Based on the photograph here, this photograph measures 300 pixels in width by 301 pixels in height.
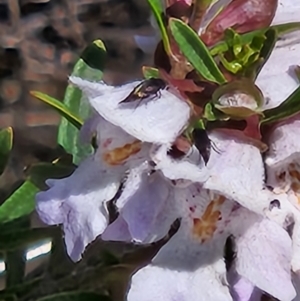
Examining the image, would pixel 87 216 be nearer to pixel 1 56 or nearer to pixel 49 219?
pixel 49 219

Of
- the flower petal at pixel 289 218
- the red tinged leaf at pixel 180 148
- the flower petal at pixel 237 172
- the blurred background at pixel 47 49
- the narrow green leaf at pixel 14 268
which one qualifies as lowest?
the blurred background at pixel 47 49

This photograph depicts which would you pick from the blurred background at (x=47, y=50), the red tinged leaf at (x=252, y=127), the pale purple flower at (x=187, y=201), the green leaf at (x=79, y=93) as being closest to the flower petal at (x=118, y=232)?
the pale purple flower at (x=187, y=201)

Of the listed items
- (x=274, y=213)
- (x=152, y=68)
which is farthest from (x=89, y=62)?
(x=274, y=213)

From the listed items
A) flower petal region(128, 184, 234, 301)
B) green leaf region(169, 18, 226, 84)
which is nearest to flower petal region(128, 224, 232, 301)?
flower petal region(128, 184, 234, 301)

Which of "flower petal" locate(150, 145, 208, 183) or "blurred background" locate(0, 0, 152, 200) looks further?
"blurred background" locate(0, 0, 152, 200)

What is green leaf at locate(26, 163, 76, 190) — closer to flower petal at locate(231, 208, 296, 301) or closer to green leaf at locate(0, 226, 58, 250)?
green leaf at locate(0, 226, 58, 250)

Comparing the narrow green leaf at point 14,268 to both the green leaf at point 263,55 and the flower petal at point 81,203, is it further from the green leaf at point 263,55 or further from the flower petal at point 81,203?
the green leaf at point 263,55

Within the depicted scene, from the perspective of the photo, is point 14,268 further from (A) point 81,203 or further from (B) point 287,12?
(B) point 287,12
